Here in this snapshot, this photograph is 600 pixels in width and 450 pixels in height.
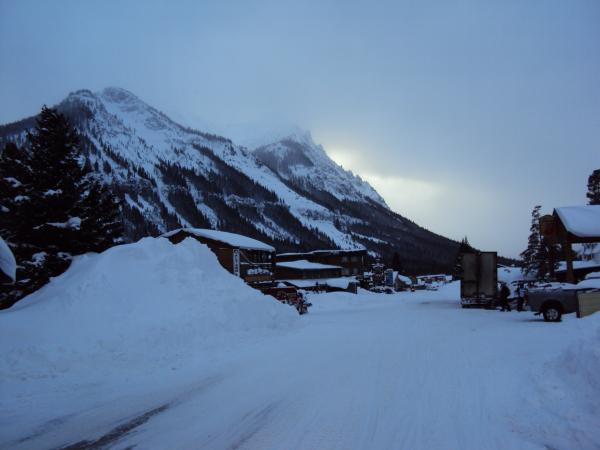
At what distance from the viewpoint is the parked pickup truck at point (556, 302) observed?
17984 millimetres

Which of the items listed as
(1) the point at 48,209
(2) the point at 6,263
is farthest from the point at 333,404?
(1) the point at 48,209

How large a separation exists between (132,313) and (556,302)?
1814cm

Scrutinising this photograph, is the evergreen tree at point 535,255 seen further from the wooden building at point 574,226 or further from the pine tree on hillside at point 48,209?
the pine tree on hillside at point 48,209

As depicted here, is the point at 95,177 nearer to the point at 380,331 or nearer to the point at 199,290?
the point at 199,290

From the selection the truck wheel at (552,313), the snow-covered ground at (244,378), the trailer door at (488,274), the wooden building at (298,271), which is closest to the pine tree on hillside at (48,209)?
the snow-covered ground at (244,378)

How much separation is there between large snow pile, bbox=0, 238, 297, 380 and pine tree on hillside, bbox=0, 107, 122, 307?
5.13 meters

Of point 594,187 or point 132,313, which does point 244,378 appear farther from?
point 594,187

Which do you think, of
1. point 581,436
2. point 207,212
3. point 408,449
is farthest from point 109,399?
point 207,212

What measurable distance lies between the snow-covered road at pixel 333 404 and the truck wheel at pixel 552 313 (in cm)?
873

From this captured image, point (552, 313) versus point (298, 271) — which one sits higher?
point (298, 271)

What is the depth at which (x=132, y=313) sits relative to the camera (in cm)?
1172

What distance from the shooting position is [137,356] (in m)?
9.73

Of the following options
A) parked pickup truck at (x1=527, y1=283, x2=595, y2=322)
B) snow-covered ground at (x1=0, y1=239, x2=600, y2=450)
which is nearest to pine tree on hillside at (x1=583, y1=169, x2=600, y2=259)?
parked pickup truck at (x1=527, y1=283, x2=595, y2=322)

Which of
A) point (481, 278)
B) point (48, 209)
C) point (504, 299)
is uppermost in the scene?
point (48, 209)
